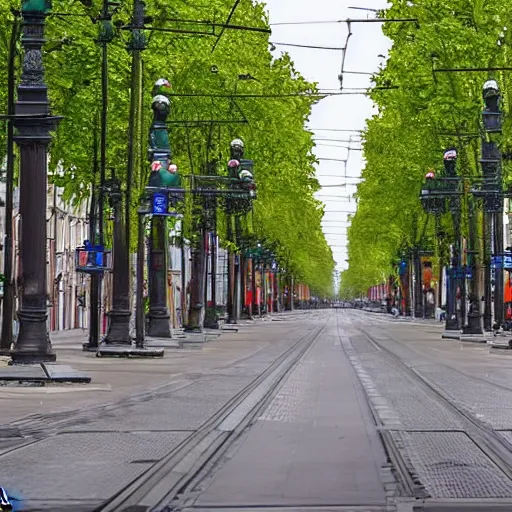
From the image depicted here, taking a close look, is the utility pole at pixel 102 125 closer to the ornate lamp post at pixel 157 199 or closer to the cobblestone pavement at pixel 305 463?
the ornate lamp post at pixel 157 199

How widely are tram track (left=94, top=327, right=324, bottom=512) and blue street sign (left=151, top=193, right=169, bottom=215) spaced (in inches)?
689

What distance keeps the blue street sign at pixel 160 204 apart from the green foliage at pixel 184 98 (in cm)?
57

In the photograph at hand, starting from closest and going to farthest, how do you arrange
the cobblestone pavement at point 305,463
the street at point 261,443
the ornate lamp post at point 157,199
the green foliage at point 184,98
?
the cobblestone pavement at point 305,463, the street at point 261,443, the green foliage at point 184,98, the ornate lamp post at point 157,199

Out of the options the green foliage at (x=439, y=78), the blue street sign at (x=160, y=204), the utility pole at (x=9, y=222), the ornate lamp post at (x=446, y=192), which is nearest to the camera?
the utility pole at (x=9, y=222)

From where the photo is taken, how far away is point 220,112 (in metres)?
57.1

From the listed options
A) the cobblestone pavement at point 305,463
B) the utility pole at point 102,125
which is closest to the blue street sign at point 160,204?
the utility pole at point 102,125

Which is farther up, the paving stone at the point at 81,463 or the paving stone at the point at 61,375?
the paving stone at the point at 61,375

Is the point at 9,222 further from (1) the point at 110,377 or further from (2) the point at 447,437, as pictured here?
(2) the point at 447,437

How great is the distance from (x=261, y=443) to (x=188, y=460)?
1.89 metres

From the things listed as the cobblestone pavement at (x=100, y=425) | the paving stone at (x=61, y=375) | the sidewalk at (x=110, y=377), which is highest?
the paving stone at (x=61, y=375)

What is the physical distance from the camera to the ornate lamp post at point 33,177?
23.8m

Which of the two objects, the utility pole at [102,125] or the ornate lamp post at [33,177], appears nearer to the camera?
the ornate lamp post at [33,177]

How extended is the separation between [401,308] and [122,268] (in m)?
102

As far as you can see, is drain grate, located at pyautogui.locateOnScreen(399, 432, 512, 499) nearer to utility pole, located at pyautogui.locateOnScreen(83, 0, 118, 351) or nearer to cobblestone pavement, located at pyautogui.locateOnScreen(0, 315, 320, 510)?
cobblestone pavement, located at pyautogui.locateOnScreen(0, 315, 320, 510)
